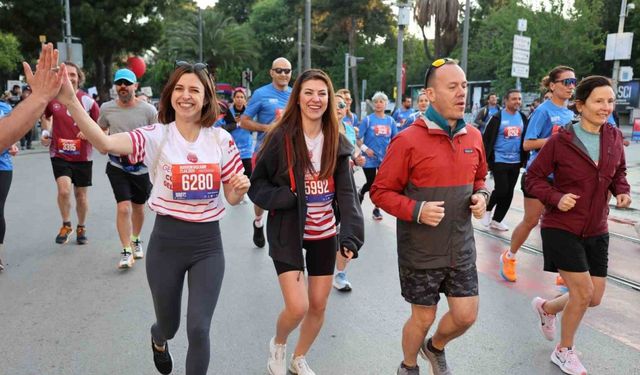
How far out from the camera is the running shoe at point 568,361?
134 inches

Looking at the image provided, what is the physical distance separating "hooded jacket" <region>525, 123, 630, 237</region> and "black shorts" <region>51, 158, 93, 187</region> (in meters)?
4.99

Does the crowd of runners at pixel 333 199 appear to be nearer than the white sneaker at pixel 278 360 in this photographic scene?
Yes

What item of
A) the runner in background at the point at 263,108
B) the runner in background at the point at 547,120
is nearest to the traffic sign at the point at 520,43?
the runner in background at the point at 263,108

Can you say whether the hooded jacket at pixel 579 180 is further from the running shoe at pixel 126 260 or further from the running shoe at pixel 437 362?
the running shoe at pixel 126 260

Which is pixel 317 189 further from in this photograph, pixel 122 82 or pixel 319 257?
pixel 122 82

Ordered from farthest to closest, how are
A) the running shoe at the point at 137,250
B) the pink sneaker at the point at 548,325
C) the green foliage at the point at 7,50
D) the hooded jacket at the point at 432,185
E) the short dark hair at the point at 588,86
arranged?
the green foliage at the point at 7,50 < the running shoe at the point at 137,250 < the pink sneaker at the point at 548,325 < the short dark hair at the point at 588,86 < the hooded jacket at the point at 432,185

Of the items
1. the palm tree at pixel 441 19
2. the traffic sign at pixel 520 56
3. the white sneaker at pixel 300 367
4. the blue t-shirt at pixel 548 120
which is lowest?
the white sneaker at pixel 300 367

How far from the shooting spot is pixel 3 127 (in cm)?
218

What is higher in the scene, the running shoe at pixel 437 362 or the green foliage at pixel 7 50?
the green foliage at pixel 7 50

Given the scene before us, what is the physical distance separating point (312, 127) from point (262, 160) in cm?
38

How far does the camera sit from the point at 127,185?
5625 millimetres

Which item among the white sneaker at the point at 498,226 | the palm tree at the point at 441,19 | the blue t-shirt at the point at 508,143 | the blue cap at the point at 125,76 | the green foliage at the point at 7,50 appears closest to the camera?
the blue cap at the point at 125,76

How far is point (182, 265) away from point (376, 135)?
553cm

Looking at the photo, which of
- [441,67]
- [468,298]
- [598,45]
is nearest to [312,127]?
[441,67]
